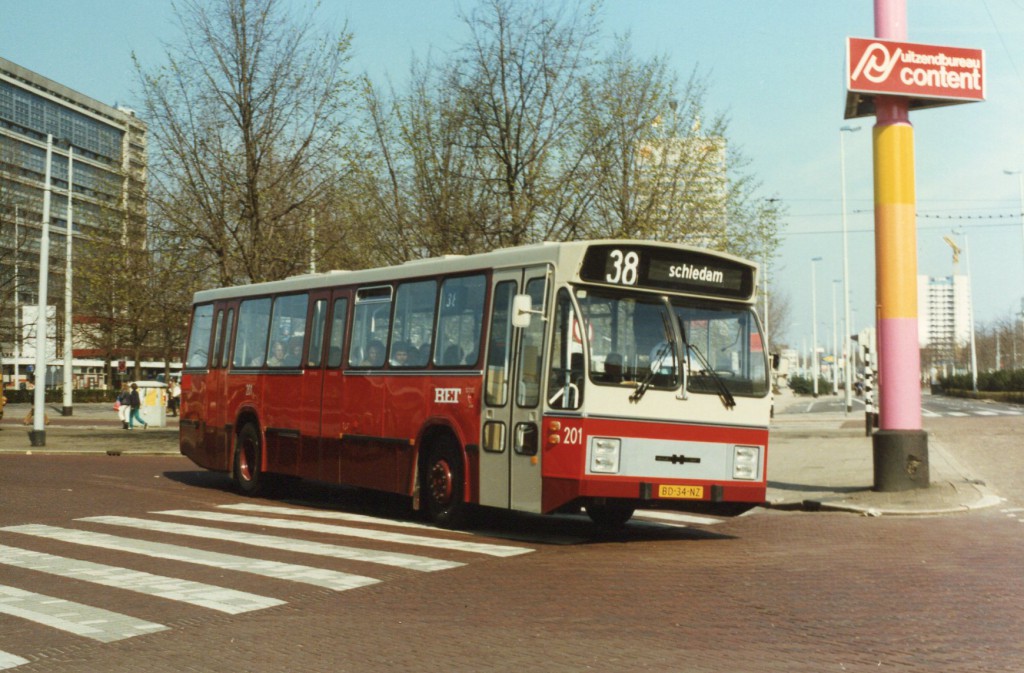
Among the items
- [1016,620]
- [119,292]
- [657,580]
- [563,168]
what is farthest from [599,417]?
[119,292]

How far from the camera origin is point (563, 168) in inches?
1125

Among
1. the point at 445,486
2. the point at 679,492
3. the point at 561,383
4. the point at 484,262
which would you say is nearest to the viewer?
the point at 561,383

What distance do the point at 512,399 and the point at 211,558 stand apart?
3353 mm

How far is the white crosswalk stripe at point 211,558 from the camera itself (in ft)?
31.7

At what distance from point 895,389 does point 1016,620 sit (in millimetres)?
9664

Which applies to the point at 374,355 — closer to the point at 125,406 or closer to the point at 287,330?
the point at 287,330

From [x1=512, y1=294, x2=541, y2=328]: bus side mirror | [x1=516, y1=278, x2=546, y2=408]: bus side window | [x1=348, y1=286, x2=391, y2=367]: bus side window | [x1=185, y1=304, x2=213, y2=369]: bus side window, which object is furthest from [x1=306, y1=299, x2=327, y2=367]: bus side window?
[x1=512, y1=294, x2=541, y2=328]: bus side mirror

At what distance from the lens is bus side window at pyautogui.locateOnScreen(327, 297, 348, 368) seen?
15820 mm

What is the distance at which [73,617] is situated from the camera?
26.8ft

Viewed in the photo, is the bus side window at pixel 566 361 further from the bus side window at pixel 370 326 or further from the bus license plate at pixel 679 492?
the bus side window at pixel 370 326

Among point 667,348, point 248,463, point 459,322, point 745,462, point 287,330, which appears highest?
point 287,330

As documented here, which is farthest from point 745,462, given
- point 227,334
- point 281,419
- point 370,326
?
point 227,334

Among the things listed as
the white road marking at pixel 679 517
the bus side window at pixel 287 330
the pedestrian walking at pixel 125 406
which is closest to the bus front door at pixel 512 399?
the white road marking at pixel 679 517

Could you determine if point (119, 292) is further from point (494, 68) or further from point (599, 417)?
point (599, 417)
